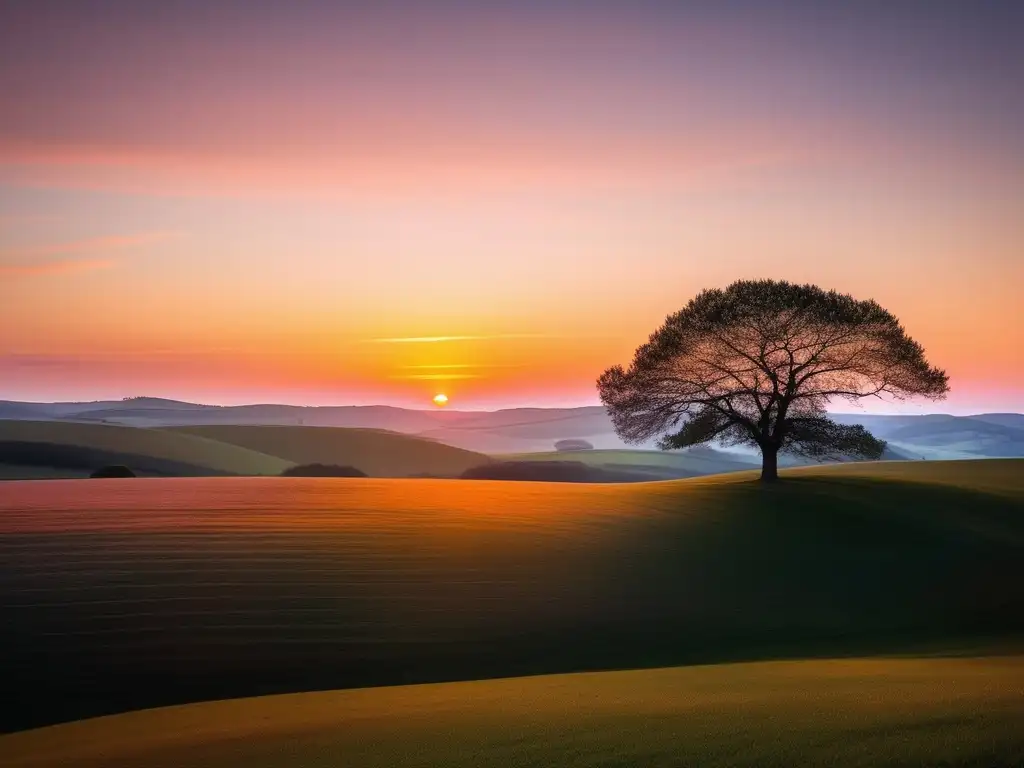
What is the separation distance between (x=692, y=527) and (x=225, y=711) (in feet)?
60.3

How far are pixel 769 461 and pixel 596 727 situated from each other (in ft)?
95.9

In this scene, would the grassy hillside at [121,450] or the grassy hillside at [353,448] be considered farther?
the grassy hillside at [353,448]

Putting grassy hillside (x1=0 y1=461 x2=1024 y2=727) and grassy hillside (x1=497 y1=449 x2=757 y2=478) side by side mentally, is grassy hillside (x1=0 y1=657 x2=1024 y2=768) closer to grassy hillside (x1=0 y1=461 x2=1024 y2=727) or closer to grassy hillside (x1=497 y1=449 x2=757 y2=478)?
grassy hillside (x1=0 y1=461 x2=1024 y2=727)

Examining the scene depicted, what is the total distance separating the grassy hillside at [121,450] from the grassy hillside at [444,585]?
47.1 m

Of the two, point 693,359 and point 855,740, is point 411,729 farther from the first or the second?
point 693,359

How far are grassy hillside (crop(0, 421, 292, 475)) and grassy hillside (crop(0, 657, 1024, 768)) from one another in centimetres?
6810

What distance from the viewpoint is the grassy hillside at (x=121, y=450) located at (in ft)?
232

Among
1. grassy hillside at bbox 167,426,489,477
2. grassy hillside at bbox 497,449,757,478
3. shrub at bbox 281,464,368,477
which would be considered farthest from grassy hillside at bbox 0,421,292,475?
grassy hillside at bbox 497,449,757,478

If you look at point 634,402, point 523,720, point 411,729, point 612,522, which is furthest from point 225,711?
point 634,402

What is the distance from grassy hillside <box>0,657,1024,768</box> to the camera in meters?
6.52

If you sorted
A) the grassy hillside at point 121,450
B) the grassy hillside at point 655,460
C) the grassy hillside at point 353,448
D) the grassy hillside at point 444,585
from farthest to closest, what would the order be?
the grassy hillside at point 655,460
the grassy hillside at point 353,448
the grassy hillside at point 121,450
the grassy hillside at point 444,585

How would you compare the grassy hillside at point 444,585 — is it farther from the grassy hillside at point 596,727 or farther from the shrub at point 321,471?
the shrub at point 321,471

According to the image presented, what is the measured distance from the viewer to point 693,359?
3347 cm

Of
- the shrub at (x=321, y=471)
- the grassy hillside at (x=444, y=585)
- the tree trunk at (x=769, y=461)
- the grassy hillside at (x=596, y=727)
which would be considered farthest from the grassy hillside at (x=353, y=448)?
the grassy hillside at (x=596, y=727)
